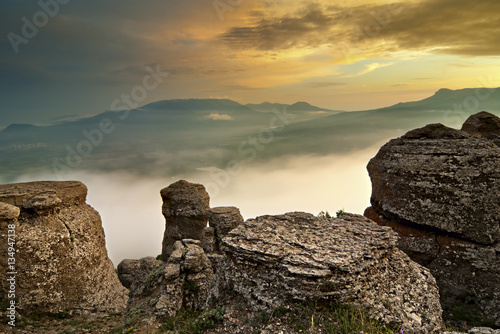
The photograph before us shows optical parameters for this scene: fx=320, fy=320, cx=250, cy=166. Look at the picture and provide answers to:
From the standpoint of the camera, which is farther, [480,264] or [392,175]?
[392,175]

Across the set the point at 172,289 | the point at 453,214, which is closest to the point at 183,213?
the point at 172,289

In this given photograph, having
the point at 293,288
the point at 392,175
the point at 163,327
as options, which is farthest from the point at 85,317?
the point at 392,175

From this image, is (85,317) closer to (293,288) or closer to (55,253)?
(55,253)

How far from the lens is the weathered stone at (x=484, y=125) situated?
24.0 metres

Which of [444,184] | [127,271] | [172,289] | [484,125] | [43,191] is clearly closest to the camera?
[172,289]

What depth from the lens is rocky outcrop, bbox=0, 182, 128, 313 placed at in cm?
1759

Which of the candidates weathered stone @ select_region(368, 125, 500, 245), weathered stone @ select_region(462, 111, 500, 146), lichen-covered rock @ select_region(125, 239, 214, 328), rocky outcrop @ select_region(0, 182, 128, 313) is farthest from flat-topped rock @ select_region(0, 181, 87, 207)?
weathered stone @ select_region(462, 111, 500, 146)

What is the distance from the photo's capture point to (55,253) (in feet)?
60.5

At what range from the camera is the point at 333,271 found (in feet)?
30.5

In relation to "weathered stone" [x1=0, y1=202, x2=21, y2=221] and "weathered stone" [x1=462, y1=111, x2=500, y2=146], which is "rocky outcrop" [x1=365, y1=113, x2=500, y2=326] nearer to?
"weathered stone" [x1=462, y1=111, x2=500, y2=146]

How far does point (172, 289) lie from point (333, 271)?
930 cm

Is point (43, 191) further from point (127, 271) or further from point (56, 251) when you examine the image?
point (127, 271)

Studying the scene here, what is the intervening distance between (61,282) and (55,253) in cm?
177

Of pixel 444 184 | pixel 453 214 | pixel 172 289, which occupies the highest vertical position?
pixel 444 184
